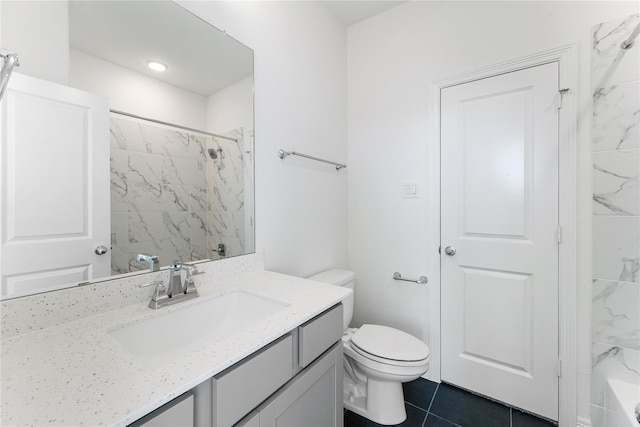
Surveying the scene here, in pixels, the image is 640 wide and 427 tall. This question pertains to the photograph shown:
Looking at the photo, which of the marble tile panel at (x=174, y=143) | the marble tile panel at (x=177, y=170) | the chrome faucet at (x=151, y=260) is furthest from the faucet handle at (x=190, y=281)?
the marble tile panel at (x=174, y=143)

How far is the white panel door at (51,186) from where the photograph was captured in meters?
0.76

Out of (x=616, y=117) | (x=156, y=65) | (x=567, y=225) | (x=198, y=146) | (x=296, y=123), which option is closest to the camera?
(x=156, y=65)

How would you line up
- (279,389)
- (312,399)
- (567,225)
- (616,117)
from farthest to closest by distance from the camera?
(567,225), (616,117), (312,399), (279,389)

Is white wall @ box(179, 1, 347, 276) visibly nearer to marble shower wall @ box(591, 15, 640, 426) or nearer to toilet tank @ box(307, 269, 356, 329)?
toilet tank @ box(307, 269, 356, 329)

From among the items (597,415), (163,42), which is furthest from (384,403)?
(163,42)

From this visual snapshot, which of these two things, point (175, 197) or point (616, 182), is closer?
point (175, 197)

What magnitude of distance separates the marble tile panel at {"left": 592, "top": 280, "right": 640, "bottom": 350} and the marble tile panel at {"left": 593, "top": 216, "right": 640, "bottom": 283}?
0.05m

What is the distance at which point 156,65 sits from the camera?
110 centimetres

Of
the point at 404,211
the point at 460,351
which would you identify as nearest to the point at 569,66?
the point at 404,211

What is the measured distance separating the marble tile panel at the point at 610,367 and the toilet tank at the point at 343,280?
1.26 meters

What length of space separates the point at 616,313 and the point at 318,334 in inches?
59.9

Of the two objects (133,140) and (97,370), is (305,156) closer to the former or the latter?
(133,140)

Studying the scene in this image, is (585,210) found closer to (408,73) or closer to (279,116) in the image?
(408,73)

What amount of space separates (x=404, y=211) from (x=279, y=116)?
3.52 feet
